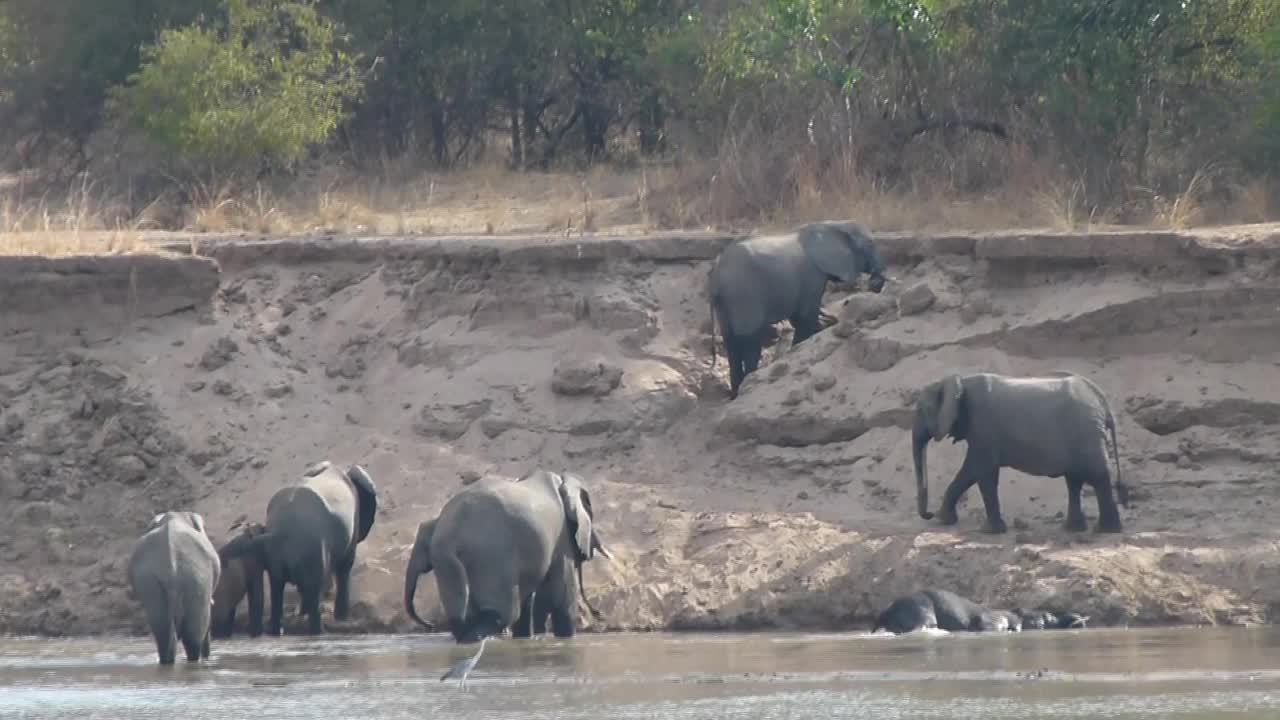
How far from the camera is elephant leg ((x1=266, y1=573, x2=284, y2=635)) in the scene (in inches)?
632

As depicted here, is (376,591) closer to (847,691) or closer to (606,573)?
(606,573)

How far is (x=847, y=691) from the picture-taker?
12141mm

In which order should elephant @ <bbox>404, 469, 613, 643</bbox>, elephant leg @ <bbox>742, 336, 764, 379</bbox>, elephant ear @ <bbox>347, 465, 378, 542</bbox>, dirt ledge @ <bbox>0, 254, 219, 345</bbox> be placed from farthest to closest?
dirt ledge @ <bbox>0, 254, 219, 345</bbox> → elephant leg @ <bbox>742, 336, 764, 379</bbox> → elephant ear @ <bbox>347, 465, 378, 542</bbox> → elephant @ <bbox>404, 469, 613, 643</bbox>

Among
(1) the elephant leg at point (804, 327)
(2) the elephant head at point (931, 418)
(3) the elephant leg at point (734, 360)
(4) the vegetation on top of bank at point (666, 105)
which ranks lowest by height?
(2) the elephant head at point (931, 418)

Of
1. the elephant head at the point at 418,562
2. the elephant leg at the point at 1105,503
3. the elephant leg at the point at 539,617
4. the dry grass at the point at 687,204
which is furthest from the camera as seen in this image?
the dry grass at the point at 687,204

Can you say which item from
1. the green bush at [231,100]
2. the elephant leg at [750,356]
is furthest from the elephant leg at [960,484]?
the green bush at [231,100]

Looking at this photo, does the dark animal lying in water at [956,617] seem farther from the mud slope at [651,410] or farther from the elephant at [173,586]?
the elephant at [173,586]

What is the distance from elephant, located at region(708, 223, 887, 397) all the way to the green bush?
6.73 meters

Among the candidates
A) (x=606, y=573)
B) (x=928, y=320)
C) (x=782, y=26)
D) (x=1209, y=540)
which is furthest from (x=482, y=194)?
(x=1209, y=540)

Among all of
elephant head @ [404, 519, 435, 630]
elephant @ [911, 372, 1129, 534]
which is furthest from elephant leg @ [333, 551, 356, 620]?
elephant @ [911, 372, 1129, 534]

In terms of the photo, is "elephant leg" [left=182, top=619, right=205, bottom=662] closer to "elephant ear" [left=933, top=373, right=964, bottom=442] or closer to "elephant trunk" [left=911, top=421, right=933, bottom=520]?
"elephant trunk" [left=911, top=421, right=933, bottom=520]

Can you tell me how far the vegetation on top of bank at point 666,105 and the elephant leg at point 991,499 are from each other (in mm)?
3860

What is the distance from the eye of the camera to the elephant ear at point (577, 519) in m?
15.3

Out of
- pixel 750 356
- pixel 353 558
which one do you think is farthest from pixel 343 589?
pixel 750 356
